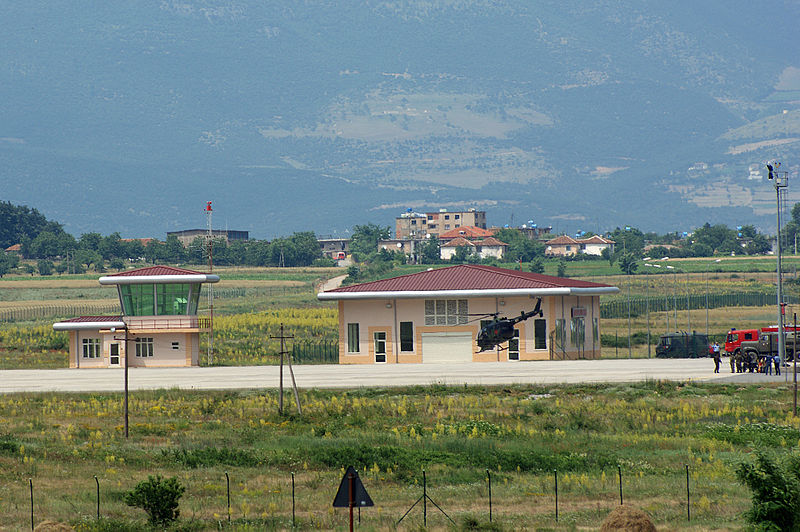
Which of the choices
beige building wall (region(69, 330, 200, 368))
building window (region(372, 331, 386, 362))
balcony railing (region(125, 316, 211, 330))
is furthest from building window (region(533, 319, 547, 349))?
balcony railing (region(125, 316, 211, 330))

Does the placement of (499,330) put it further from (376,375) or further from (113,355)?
(113,355)

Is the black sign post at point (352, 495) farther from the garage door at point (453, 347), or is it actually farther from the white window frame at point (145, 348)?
the white window frame at point (145, 348)

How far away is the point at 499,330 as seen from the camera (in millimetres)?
65688

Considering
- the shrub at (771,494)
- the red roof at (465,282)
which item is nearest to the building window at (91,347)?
the red roof at (465,282)

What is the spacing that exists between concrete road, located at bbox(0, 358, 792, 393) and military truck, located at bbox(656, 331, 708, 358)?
4026 millimetres

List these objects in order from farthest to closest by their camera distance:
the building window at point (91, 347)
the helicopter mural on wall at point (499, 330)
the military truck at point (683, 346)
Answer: the military truck at point (683, 346) → the building window at point (91, 347) → the helicopter mural on wall at point (499, 330)

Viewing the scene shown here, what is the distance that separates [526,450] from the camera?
124 ft

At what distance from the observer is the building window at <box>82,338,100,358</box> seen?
73750 millimetres

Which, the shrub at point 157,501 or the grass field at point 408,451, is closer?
the shrub at point 157,501

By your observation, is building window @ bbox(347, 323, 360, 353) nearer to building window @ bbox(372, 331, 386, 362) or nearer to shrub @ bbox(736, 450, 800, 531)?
building window @ bbox(372, 331, 386, 362)

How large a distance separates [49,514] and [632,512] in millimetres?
14971

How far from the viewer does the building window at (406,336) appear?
73.0 meters

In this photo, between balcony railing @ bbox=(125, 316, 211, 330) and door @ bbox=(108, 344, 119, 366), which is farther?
door @ bbox=(108, 344, 119, 366)

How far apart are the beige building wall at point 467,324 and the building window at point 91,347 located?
16.7m
